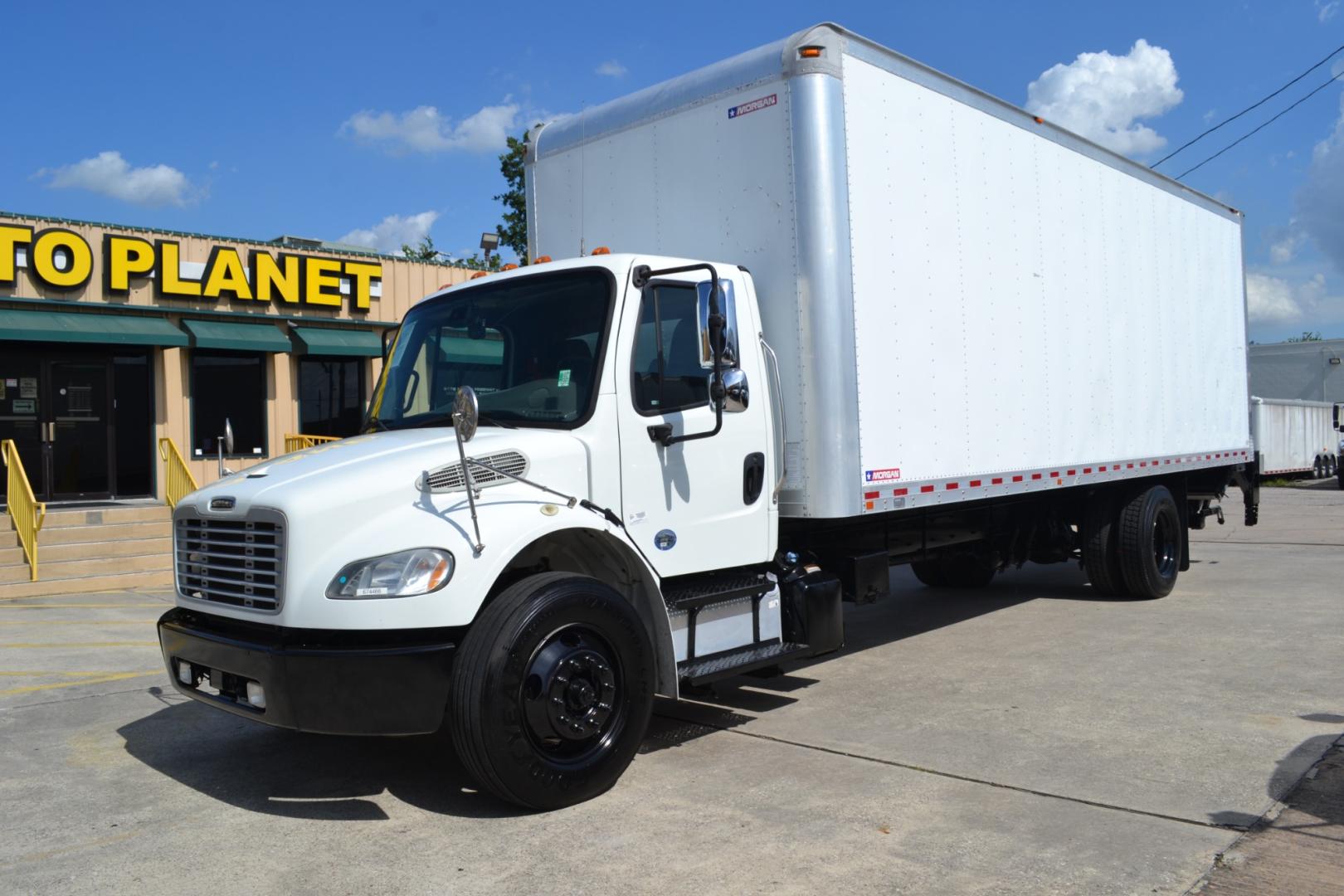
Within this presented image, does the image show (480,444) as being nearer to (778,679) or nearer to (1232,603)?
(778,679)

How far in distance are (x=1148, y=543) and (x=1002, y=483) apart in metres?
3.36

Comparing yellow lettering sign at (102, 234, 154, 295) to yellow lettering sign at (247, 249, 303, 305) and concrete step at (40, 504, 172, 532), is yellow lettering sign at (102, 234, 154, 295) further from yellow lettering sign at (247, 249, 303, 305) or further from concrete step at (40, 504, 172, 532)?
concrete step at (40, 504, 172, 532)

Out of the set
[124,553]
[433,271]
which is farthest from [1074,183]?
[433,271]

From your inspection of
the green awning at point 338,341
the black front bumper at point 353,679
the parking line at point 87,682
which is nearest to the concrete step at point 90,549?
the green awning at point 338,341

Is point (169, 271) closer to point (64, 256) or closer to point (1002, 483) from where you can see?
point (64, 256)

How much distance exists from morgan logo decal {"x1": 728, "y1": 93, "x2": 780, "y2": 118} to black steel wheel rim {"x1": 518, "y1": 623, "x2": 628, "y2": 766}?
3.23 meters

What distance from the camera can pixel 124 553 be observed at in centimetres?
1421

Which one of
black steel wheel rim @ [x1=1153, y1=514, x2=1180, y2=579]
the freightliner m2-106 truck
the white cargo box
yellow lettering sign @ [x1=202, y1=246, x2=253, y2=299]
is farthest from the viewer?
yellow lettering sign @ [x1=202, y1=246, x2=253, y2=299]

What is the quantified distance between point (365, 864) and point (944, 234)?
5110mm

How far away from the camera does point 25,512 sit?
13.4m

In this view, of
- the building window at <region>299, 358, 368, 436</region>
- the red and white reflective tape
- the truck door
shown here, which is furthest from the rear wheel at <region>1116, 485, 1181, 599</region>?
the building window at <region>299, 358, 368, 436</region>

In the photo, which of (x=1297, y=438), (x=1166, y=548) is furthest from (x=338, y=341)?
(x=1297, y=438)

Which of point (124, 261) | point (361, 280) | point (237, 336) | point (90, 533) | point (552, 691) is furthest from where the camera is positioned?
point (361, 280)

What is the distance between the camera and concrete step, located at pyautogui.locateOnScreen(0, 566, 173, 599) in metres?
12.7
